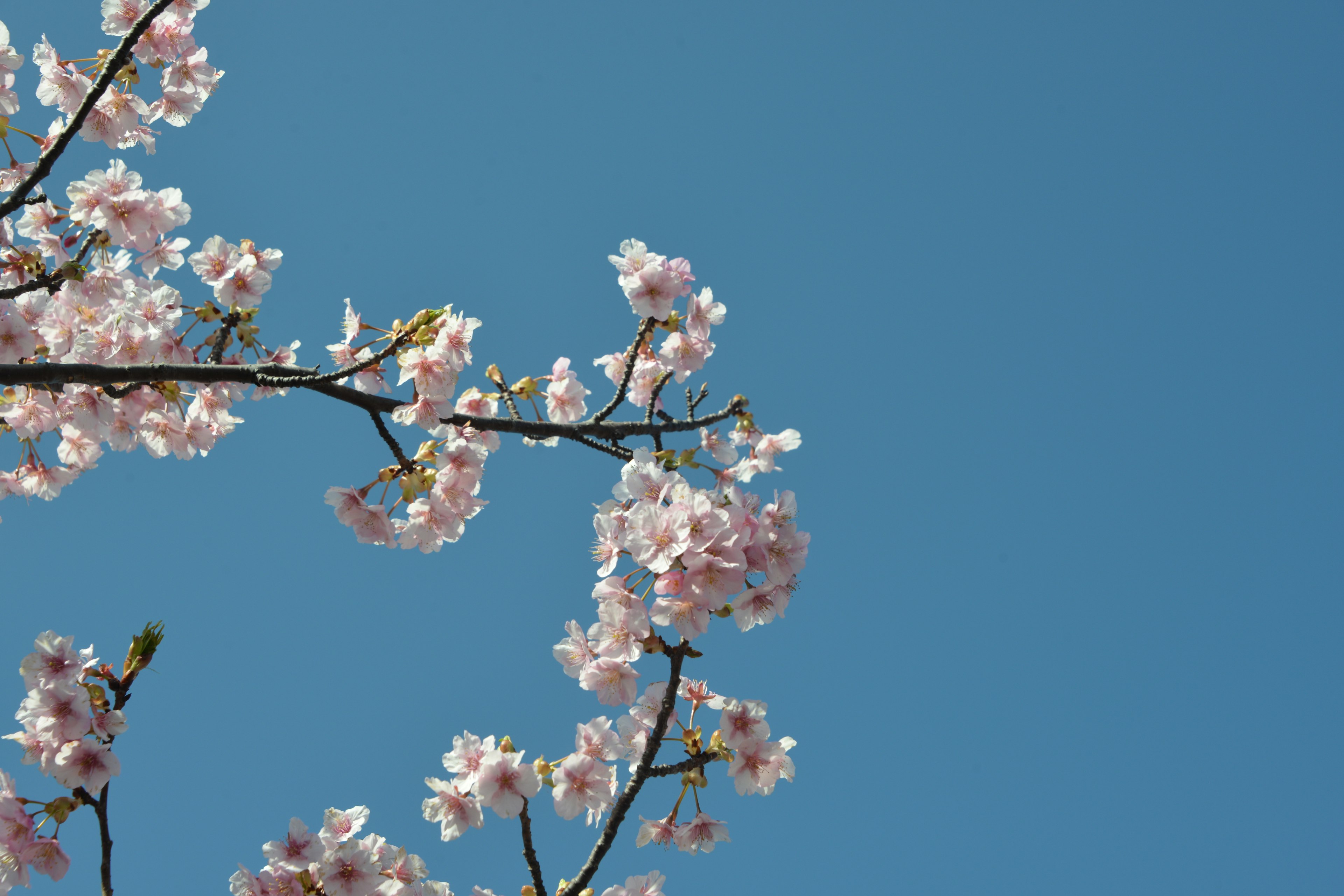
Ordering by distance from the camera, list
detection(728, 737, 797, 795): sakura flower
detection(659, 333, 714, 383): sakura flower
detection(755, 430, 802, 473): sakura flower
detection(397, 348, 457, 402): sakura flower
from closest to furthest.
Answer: detection(397, 348, 457, 402): sakura flower < detection(728, 737, 797, 795): sakura flower < detection(659, 333, 714, 383): sakura flower < detection(755, 430, 802, 473): sakura flower

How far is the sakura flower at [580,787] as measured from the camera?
3713 millimetres

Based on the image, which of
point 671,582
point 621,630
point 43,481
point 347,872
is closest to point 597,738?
point 621,630

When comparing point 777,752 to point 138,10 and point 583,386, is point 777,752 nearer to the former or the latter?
point 583,386

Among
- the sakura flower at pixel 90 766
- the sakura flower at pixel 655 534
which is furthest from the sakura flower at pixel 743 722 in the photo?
the sakura flower at pixel 90 766

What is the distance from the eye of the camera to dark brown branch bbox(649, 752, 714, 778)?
3.57m

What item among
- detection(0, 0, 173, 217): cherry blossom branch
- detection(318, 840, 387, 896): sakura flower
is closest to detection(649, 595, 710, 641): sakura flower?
detection(318, 840, 387, 896): sakura flower

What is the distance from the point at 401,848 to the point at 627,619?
2.36 metres

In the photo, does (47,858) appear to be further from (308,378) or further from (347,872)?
(308,378)

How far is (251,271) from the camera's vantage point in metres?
4.43

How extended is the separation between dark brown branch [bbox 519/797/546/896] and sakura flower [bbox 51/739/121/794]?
6.03 ft

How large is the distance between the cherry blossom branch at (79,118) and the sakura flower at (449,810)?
10.5 feet

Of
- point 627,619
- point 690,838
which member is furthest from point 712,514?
point 690,838

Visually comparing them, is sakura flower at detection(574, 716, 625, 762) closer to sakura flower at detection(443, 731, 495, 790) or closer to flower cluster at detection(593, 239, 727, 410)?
sakura flower at detection(443, 731, 495, 790)

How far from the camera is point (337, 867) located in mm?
4219
